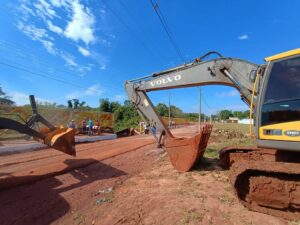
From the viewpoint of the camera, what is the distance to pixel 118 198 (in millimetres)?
4602

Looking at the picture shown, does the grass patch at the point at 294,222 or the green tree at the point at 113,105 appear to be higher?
the green tree at the point at 113,105

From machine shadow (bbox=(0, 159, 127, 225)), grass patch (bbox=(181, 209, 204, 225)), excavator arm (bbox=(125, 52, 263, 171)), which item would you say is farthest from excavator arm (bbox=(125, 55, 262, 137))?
grass patch (bbox=(181, 209, 204, 225))

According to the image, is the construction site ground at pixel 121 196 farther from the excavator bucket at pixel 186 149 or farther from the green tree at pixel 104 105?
the green tree at pixel 104 105

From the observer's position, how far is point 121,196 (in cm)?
470

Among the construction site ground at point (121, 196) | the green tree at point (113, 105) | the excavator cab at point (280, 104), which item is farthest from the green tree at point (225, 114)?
the excavator cab at point (280, 104)

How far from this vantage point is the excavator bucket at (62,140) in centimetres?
607

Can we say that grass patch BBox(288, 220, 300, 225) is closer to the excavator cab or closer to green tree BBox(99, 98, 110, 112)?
the excavator cab

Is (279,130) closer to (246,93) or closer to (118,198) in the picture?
(246,93)

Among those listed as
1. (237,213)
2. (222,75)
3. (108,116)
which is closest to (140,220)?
(237,213)

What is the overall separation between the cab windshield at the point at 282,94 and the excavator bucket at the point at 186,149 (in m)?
2.19

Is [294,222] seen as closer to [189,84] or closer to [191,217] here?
[191,217]

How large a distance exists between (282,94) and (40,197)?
5.33m

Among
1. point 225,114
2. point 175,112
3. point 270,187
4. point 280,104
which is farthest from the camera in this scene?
point 225,114

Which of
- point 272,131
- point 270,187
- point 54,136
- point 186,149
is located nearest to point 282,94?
point 272,131
